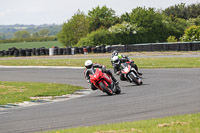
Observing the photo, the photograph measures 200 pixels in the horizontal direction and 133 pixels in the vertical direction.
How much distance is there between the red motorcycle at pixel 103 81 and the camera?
53.7 ft

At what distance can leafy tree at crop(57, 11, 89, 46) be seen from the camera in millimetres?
85188

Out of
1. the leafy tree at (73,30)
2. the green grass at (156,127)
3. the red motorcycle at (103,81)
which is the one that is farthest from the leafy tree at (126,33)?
the green grass at (156,127)

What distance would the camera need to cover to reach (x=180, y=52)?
45.2 metres

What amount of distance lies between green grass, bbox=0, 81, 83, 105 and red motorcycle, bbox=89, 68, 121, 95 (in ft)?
7.83

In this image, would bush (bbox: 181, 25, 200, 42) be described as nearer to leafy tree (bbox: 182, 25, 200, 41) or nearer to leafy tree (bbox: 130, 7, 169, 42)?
leafy tree (bbox: 182, 25, 200, 41)

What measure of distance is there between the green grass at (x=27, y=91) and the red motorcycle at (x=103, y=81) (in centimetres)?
239

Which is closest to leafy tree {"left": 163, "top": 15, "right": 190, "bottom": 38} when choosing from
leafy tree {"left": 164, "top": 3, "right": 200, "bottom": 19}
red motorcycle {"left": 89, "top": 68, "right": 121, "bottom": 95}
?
leafy tree {"left": 164, "top": 3, "right": 200, "bottom": 19}

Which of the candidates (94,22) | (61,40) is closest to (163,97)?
(61,40)

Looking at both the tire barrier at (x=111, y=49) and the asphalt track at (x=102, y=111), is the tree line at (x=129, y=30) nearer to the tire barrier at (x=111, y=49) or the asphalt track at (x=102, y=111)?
the tire barrier at (x=111, y=49)

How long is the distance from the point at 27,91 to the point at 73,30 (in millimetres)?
67353

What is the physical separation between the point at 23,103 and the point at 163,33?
67.0 m

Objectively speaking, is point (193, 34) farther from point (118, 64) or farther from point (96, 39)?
point (118, 64)

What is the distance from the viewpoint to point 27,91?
19781 millimetres

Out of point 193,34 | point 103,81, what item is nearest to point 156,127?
point 103,81
